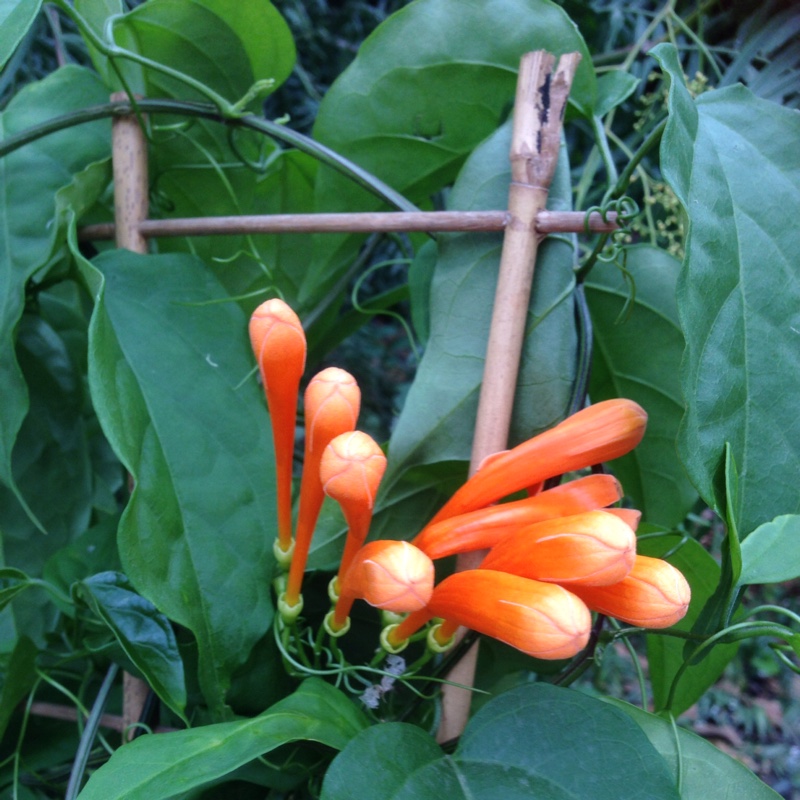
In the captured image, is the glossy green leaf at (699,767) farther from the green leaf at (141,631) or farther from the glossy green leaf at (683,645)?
the green leaf at (141,631)

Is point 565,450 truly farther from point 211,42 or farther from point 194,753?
point 211,42

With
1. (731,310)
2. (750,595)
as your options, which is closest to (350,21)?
(731,310)

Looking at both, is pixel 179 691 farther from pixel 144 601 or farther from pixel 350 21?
pixel 350 21

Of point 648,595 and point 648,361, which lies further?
point 648,361

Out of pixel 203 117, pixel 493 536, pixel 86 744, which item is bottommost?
pixel 86 744

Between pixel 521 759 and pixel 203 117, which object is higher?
pixel 203 117

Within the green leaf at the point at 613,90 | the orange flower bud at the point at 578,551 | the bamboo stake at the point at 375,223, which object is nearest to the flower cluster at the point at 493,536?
the orange flower bud at the point at 578,551

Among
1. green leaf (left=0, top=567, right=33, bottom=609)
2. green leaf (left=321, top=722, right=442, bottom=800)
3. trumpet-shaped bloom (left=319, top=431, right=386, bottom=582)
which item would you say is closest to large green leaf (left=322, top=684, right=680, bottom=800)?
green leaf (left=321, top=722, right=442, bottom=800)

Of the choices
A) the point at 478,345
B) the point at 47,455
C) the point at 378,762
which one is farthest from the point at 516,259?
the point at 47,455
